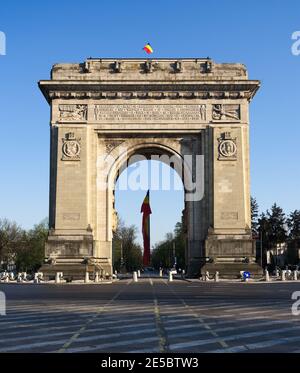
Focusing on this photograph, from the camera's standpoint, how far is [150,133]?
46.4 m

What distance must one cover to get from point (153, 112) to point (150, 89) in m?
1.68

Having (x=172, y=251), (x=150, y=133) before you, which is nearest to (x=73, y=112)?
(x=150, y=133)

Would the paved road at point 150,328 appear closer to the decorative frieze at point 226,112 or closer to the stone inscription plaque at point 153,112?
the decorative frieze at point 226,112

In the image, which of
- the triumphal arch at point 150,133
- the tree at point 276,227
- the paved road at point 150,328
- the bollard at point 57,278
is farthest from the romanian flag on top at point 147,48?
the tree at point 276,227

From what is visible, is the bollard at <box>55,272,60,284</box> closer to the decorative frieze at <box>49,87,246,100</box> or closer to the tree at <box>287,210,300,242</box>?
the decorative frieze at <box>49,87,246,100</box>

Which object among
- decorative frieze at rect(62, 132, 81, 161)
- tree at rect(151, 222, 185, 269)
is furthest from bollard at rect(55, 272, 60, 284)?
tree at rect(151, 222, 185, 269)

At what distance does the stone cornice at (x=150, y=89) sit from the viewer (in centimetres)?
4572

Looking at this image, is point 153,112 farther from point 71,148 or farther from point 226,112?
point 71,148

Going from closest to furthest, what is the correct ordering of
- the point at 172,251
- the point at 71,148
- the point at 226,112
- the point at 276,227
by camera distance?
the point at 71,148 < the point at 226,112 < the point at 276,227 < the point at 172,251

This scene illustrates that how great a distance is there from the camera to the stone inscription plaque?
46281mm

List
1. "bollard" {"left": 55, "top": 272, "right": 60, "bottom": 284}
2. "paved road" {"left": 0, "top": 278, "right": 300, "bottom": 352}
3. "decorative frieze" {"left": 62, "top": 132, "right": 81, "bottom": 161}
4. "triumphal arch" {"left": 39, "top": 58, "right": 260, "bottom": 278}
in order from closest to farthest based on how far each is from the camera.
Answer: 1. "paved road" {"left": 0, "top": 278, "right": 300, "bottom": 352}
2. "bollard" {"left": 55, "top": 272, "right": 60, "bottom": 284}
3. "triumphal arch" {"left": 39, "top": 58, "right": 260, "bottom": 278}
4. "decorative frieze" {"left": 62, "top": 132, "right": 81, "bottom": 161}

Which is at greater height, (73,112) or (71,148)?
(73,112)

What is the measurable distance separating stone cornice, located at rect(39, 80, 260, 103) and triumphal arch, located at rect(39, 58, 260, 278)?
0.24ft
